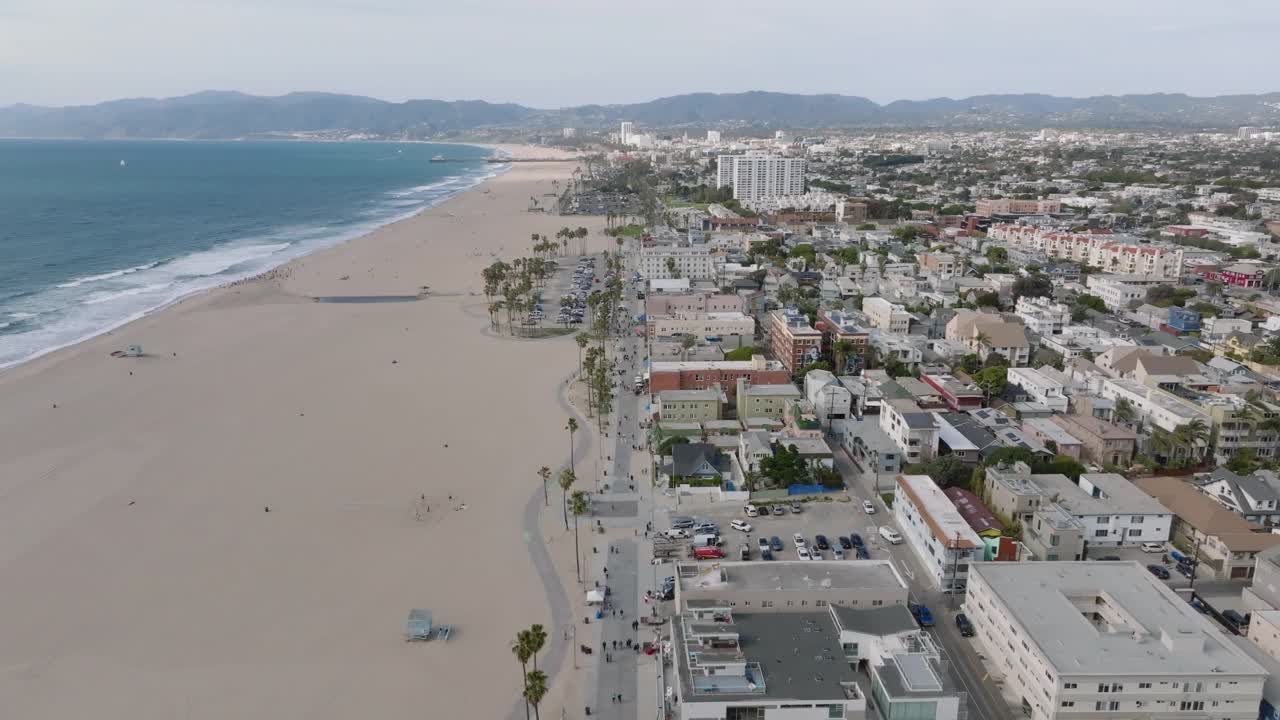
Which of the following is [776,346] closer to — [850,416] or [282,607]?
[850,416]

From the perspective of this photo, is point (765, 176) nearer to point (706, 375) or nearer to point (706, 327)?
point (706, 327)

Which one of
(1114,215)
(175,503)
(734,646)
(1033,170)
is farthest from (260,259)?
(1033,170)

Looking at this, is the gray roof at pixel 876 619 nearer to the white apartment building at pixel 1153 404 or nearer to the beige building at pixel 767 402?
the beige building at pixel 767 402

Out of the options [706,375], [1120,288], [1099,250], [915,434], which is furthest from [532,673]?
[1099,250]

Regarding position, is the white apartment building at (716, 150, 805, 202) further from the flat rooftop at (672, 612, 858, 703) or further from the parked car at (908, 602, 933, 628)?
the flat rooftop at (672, 612, 858, 703)

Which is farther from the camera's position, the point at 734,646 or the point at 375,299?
the point at 375,299
